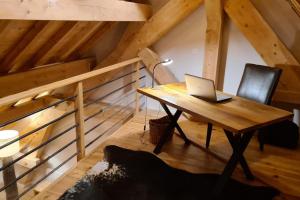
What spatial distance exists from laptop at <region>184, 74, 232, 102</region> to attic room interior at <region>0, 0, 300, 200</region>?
0.04ft

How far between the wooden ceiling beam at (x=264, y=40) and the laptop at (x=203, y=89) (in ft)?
3.39

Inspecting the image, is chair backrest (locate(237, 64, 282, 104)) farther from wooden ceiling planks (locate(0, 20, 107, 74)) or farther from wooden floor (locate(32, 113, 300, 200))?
wooden ceiling planks (locate(0, 20, 107, 74))

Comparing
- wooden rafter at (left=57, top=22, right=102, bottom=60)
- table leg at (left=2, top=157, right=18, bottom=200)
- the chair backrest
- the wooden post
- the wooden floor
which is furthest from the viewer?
the wooden post

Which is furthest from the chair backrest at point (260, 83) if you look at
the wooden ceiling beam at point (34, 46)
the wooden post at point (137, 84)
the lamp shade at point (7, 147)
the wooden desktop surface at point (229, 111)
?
the lamp shade at point (7, 147)

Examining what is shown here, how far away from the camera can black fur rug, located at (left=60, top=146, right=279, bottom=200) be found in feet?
6.89

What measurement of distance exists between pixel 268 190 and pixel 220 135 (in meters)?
1.11

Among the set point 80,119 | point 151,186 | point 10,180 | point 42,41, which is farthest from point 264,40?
point 10,180

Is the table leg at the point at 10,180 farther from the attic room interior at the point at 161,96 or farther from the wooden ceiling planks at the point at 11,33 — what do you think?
the wooden ceiling planks at the point at 11,33

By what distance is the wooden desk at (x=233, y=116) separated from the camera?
182 centimetres

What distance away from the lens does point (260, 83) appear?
2596 millimetres

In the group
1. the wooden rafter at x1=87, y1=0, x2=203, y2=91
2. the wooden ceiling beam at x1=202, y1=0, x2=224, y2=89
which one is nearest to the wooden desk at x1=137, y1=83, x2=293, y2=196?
the wooden ceiling beam at x1=202, y1=0, x2=224, y2=89

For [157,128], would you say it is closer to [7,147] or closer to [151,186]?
[151,186]

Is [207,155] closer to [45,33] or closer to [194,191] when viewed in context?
[194,191]

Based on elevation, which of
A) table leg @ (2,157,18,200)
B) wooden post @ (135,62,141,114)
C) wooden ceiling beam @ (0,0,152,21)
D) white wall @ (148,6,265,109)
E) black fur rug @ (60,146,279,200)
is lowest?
table leg @ (2,157,18,200)
